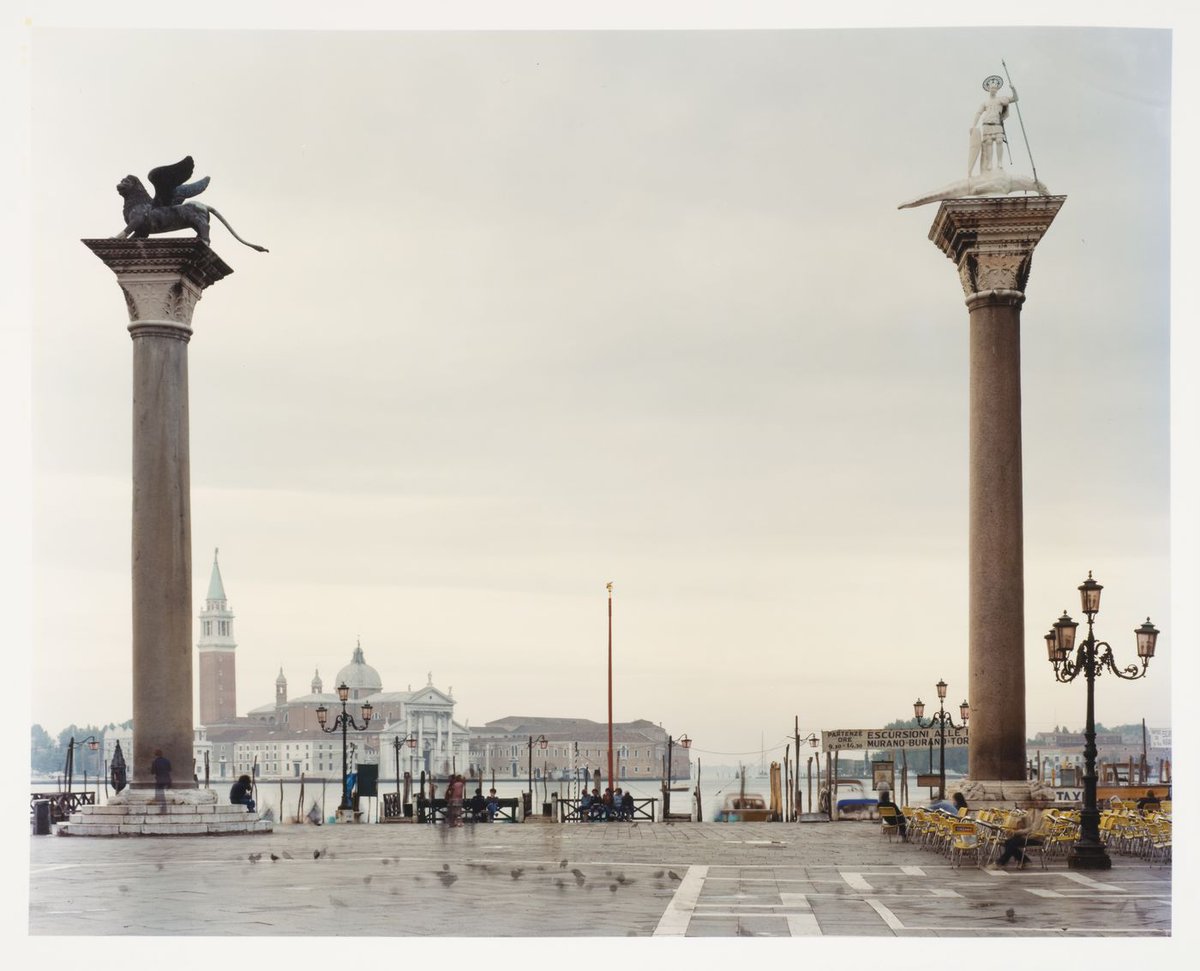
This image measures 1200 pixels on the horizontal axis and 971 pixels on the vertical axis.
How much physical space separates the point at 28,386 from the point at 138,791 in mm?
7669

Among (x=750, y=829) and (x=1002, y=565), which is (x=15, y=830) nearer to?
(x=1002, y=565)

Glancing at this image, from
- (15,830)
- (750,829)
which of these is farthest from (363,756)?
(15,830)

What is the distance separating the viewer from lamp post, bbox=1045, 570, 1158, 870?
17.8 meters

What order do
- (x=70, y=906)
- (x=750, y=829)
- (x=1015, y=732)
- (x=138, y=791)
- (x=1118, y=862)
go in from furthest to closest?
(x=750, y=829) < (x=138, y=791) < (x=1015, y=732) < (x=1118, y=862) < (x=70, y=906)

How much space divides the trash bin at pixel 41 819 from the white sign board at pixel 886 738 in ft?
54.1

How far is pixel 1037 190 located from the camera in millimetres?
20719

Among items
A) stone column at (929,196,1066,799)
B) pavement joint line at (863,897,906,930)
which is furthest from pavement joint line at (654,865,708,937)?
stone column at (929,196,1066,799)

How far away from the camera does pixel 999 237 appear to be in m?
20.8

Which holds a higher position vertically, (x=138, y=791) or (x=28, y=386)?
(x=28, y=386)

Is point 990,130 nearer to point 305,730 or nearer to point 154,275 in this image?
point 154,275

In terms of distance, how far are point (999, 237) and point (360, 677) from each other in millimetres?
Answer: 132451

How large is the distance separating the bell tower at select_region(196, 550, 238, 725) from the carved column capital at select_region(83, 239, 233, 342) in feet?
313

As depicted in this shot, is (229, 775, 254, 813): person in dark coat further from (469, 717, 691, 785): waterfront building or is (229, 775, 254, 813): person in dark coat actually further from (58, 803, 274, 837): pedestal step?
(469, 717, 691, 785): waterfront building

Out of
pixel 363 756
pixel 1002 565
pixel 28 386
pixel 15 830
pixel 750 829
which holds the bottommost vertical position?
pixel 363 756
